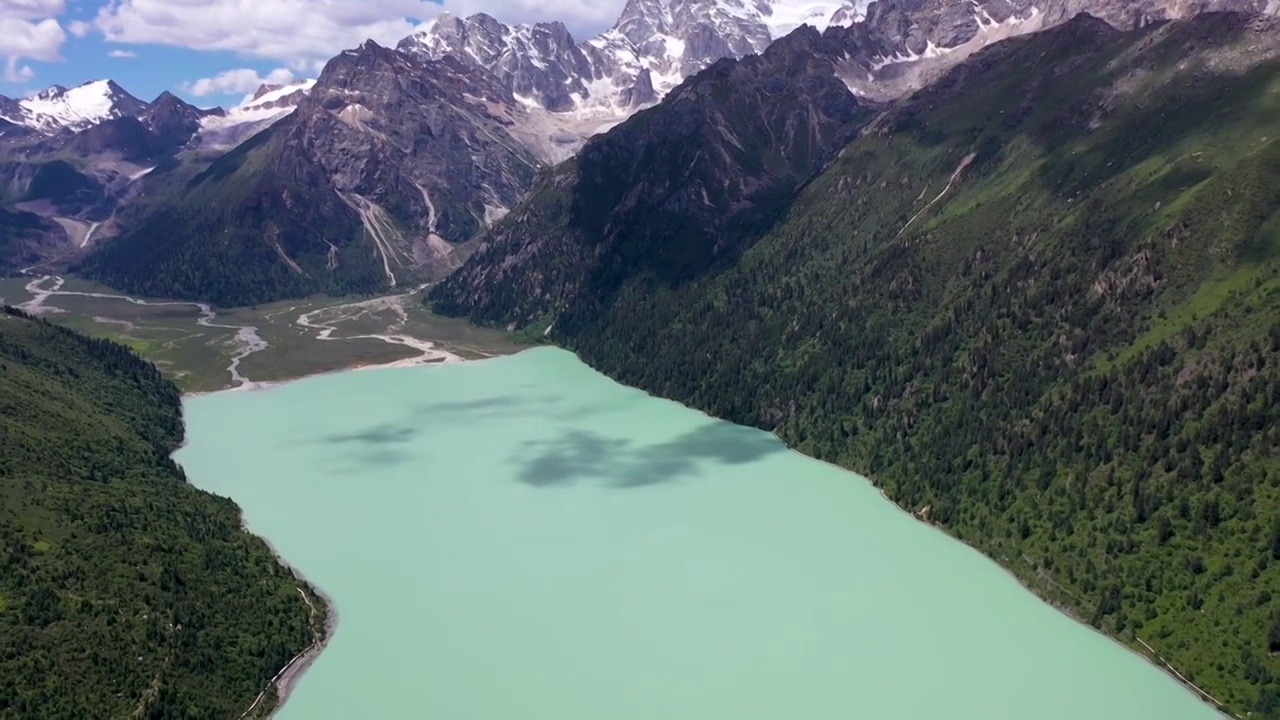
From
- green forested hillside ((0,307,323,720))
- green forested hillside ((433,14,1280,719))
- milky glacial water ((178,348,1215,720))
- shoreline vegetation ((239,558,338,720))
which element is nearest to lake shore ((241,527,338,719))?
shoreline vegetation ((239,558,338,720))

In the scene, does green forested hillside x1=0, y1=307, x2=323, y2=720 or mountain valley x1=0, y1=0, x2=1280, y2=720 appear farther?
mountain valley x1=0, y1=0, x2=1280, y2=720

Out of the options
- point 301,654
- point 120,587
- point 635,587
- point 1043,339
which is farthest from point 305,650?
A: point 1043,339

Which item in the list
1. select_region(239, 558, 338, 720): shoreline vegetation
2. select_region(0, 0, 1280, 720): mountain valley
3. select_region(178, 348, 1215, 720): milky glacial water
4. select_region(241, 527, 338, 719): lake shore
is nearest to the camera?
select_region(239, 558, 338, 720): shoreline vegetation

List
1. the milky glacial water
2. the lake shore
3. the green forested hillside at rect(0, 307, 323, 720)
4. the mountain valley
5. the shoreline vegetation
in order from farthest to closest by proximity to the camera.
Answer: the mountain valley
the milky glacial water
the lake shore
the shoreline vegetation
the green forested hillside at rect(0, 307, 323, 720)

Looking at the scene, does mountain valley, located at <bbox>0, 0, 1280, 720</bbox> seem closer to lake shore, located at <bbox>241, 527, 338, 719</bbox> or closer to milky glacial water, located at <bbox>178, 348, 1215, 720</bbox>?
lake shore, located at <bbox>241, 527, 338, 719</bbox>

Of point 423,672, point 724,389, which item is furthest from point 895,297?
point 423,672

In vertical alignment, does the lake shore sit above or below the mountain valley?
below

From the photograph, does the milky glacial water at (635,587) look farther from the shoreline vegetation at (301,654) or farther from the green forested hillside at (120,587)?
the green forested hillside at (120,587)
